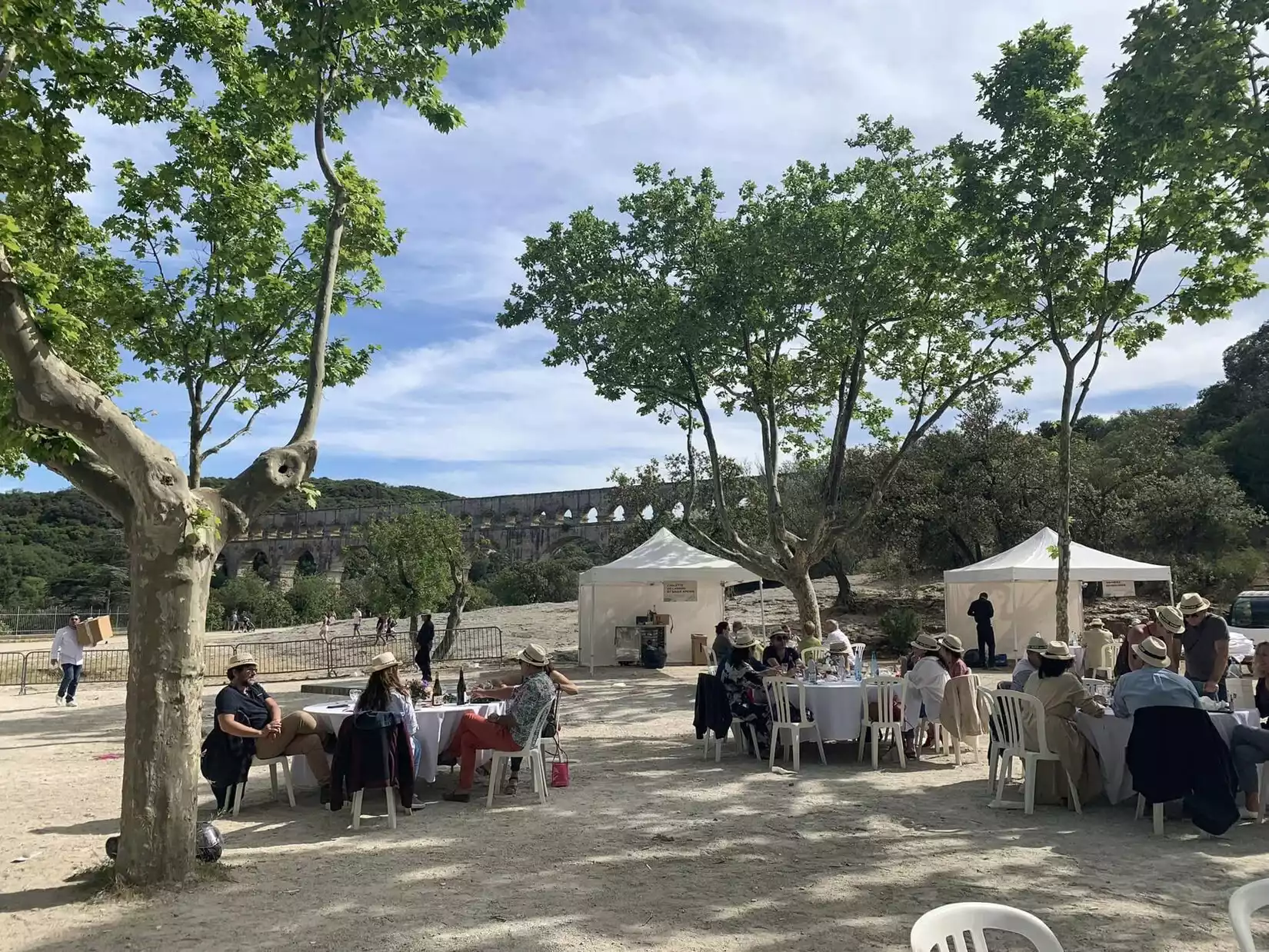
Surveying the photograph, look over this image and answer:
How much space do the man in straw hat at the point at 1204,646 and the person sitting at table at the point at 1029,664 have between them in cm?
119

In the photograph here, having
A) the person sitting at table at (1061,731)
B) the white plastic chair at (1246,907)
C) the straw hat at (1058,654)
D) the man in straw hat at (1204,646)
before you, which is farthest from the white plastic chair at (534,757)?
the man in straw hat at (1204,646)

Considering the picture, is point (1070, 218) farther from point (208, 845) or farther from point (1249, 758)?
point (208, 845)

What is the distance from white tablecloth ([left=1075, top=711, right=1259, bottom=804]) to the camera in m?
6.07

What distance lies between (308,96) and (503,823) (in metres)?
4.74

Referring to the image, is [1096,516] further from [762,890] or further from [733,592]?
[762,890]

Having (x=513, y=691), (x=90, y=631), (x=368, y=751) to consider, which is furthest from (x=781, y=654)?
(x=90, y=631)

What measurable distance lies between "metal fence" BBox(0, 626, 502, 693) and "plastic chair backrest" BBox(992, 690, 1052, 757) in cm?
1486

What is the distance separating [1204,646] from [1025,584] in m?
11.1

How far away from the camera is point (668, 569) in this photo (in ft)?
53.8

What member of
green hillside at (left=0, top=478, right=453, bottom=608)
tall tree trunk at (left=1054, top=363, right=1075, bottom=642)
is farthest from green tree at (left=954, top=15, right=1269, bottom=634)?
green hillside at (left=0, top=478, right=453, bottom=608)

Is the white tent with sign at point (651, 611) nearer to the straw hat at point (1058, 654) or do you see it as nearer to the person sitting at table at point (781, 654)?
the person sitting at table at point (781, 654)

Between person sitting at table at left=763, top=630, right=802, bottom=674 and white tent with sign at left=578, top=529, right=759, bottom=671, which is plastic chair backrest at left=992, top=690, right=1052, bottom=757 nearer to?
person sitting at table at left=763, top=630, right=802, bottom=674

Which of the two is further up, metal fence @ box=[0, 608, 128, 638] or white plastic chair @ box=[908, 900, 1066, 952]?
white plastic chair @ box=[908, 900, 1066, 952]

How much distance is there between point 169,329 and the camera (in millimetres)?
10602
